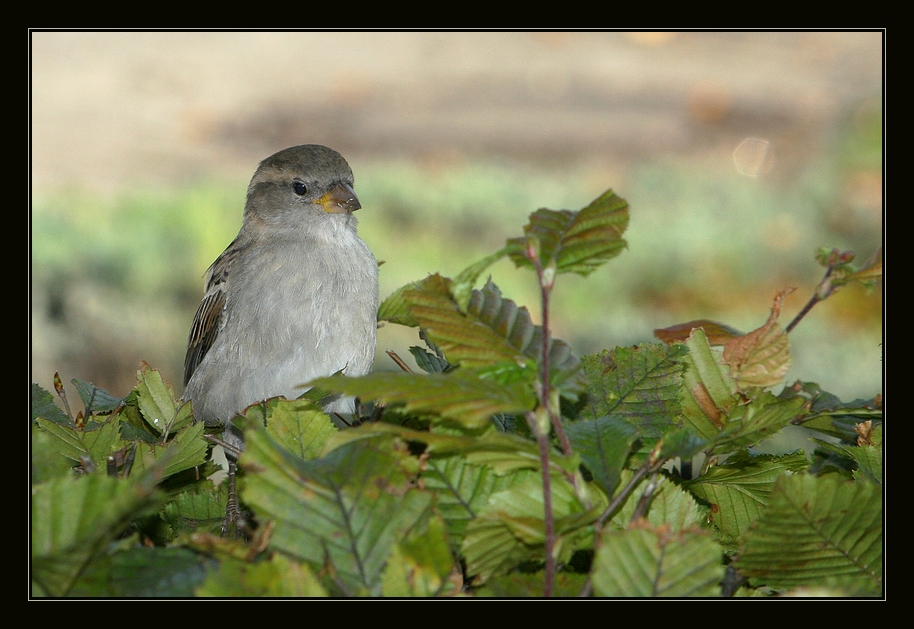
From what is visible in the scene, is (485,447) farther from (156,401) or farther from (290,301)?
(290,301)

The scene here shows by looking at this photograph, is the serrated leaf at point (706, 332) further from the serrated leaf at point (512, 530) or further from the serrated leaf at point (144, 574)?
the serrated leaf at point (144, 574)

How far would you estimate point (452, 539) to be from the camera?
100 cm

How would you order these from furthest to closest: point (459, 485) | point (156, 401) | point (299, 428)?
1. point (156, 401)
2. point (299, 428)
3. point (459, 485)

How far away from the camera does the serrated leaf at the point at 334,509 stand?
35.2 inches

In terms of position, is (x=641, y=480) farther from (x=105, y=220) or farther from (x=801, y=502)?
(x=105, y=220)

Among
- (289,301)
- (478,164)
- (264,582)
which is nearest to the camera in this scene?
(264,582)

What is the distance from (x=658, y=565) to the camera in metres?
0.87

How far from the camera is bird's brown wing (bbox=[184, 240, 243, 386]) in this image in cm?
315

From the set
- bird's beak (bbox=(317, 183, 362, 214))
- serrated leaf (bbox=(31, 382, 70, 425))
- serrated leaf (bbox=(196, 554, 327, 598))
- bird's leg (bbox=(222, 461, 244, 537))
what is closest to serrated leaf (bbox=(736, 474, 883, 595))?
serrated leaf (bbox=(196, 554, 327, 598))

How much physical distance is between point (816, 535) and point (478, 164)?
8124mm

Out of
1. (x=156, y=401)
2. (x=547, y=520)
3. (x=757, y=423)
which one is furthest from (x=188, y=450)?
(x=757, y=423)

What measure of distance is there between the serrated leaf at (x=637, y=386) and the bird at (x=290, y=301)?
1.63m
